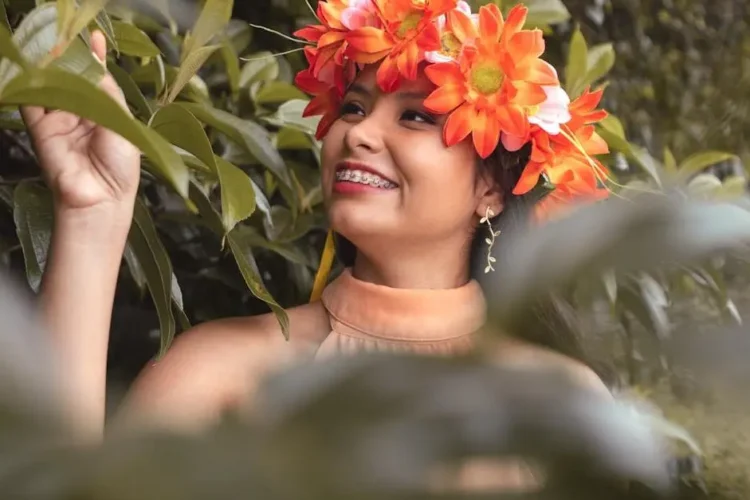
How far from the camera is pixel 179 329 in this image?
2.70 ft

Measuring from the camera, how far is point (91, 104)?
12.5 inches

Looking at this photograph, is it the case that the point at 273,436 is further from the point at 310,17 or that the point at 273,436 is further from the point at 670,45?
the point at 670,45

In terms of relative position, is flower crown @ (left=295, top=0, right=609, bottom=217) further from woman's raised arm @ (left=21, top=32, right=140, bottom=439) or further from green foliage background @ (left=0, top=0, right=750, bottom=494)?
woman's raised arm @ (left=21, top=32, right=140, bottom=439)

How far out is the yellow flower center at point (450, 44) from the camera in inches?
29.5

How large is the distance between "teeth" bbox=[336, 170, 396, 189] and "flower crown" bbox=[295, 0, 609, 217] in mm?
64

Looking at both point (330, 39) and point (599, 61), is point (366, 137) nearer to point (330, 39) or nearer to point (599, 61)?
point (330, 39)

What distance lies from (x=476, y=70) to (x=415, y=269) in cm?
18

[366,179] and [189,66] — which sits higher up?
[189,66]

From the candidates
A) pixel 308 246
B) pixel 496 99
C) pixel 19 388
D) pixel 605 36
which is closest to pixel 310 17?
pixel 308 246

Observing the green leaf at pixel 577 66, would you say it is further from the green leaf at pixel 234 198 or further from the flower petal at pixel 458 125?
the green leaf at pixel 234 198

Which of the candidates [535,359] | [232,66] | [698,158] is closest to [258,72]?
[232,66]

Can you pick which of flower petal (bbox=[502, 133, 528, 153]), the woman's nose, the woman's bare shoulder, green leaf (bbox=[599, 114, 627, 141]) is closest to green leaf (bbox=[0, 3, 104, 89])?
the woman's bare shoulder

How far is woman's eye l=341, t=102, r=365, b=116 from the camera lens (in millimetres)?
772

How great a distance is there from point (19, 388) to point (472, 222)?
707mm
